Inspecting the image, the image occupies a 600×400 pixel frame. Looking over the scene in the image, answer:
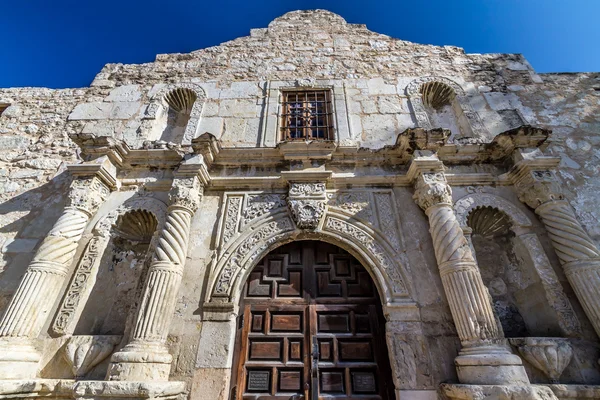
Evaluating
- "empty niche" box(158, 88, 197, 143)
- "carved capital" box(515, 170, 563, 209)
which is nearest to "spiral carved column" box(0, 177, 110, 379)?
"empty niche" box(158, 88, 197, 143)

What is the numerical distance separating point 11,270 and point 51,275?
1.13 meters

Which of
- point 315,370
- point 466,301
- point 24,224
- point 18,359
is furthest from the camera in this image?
point 24,224

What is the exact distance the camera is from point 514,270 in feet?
12.1

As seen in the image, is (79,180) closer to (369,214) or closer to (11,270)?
(11,270)

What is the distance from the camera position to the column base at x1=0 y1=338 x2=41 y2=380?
110 inches

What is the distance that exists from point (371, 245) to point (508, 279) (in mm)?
1874

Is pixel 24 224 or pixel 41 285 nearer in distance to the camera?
pixel 41 285

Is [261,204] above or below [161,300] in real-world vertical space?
above

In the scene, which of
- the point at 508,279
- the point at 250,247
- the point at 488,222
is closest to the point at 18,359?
the point at 250,247

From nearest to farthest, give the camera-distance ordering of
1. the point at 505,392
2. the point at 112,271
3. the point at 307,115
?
1. the point at 505,392
2. the point at 112,271
3. the point at 307,115

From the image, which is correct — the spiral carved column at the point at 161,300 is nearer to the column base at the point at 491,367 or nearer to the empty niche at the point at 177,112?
the empty niche at the point at 177,112

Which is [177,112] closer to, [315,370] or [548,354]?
[315,370]

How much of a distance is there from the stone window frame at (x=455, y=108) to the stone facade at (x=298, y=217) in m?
0.05

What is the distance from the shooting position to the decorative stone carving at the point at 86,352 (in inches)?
119
